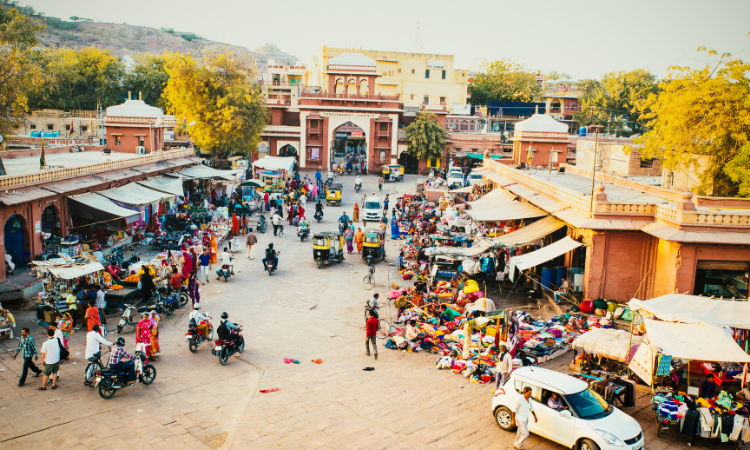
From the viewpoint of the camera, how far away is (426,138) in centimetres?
4819

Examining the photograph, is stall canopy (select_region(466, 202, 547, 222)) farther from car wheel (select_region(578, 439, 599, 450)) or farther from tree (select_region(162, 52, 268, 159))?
tree (select_region(162, 52, 268, 159))

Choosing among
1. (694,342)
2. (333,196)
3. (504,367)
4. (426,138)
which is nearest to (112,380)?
(504,367)

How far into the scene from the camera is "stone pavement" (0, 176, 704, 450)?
8.74 m

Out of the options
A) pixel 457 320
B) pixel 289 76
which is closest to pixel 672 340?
pixel 457 320

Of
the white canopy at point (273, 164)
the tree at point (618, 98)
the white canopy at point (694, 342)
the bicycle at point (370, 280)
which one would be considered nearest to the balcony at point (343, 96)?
the white canopy at point (273, 164)

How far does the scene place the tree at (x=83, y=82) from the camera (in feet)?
181

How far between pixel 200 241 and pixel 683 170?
1889cm

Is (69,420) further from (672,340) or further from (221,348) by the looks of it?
(672,340)

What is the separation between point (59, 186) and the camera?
18.8m

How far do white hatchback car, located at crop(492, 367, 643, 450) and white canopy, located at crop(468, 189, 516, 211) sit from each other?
1551 cm

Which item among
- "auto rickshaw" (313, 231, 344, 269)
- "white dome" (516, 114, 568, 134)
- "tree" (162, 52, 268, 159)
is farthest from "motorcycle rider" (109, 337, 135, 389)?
"tree" (162, 52, 268, 159)

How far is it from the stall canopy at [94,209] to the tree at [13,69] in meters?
10.3

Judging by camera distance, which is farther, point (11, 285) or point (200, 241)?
point (200, 241)

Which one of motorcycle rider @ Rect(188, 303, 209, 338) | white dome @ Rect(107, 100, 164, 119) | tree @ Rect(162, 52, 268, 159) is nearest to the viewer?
motorcycle rider @ Rect(188, 303, 209, 338)
